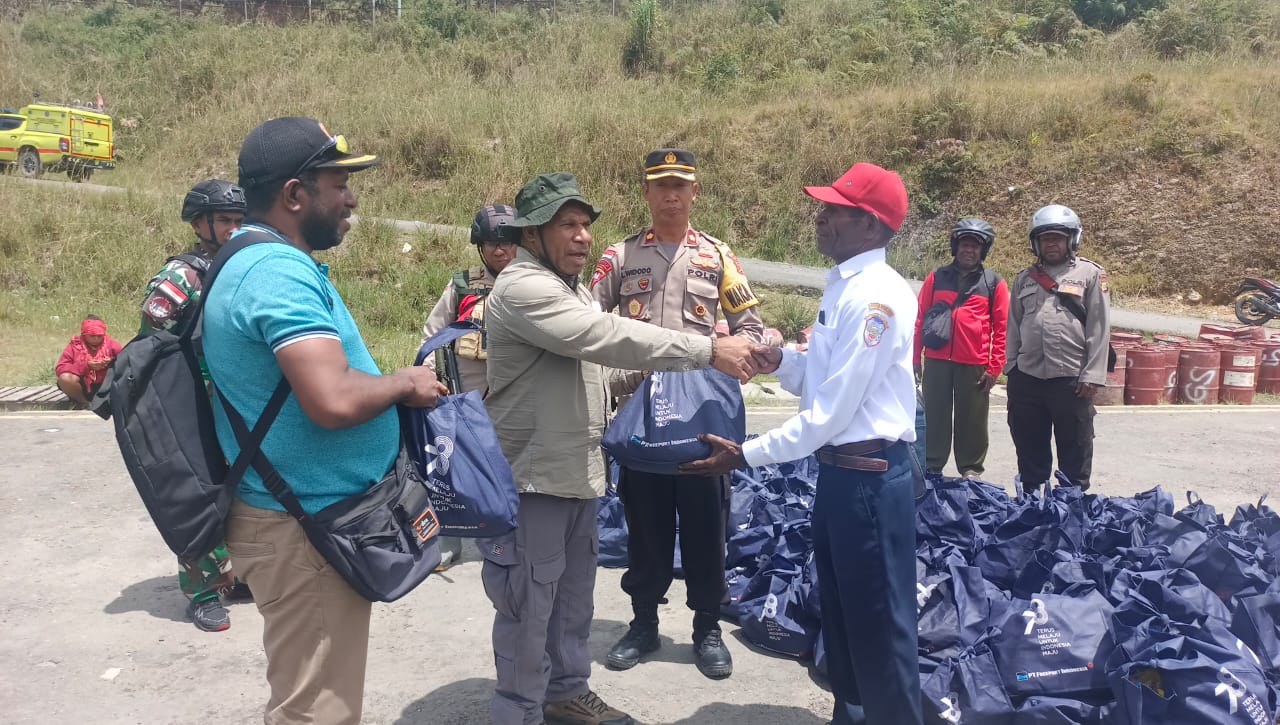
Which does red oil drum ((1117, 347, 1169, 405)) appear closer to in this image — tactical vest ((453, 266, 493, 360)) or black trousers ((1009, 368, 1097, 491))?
black trousers ((1009, 368, 1097, 491))

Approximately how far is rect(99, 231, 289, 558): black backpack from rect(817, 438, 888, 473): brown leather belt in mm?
1798

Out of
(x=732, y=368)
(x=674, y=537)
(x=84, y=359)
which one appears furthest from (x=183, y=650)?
(x=84, y=359)

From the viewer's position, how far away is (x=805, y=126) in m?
22.2

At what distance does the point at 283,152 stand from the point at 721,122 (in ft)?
69.7

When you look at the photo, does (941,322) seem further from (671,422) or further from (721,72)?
(721,72)

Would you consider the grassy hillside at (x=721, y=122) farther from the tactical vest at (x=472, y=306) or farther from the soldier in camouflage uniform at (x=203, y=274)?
the soldier in camouflage uniform at (x=203, y=274)

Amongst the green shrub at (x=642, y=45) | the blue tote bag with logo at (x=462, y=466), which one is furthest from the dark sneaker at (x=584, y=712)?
the green shrub at (x=642, y=45)

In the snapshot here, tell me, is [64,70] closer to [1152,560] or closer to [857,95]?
[857,95]

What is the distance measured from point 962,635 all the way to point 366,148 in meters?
21.7

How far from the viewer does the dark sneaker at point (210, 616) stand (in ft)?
15.1

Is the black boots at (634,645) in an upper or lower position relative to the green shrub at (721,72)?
lower

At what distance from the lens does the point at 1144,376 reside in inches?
406

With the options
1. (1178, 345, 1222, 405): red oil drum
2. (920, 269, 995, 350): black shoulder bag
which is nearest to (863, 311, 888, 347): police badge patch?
(920, 269, 995, 350): black shoulder bag

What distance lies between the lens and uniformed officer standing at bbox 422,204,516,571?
5.05m
